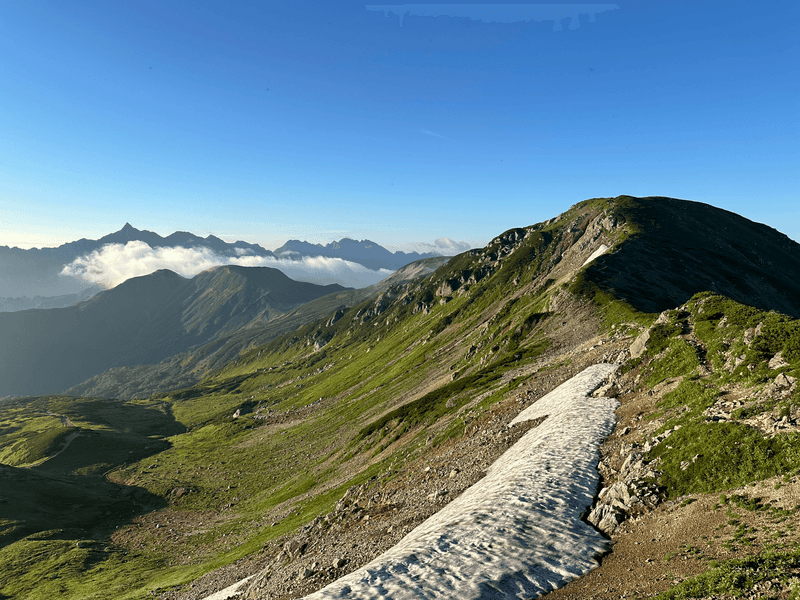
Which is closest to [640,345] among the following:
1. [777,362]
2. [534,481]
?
[777,362]

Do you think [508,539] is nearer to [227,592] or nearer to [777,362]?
[777,362]

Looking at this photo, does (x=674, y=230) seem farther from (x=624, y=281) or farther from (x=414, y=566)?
(x=414, y=566)

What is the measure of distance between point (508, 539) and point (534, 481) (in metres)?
6.68

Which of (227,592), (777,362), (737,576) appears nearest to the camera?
(737,576)

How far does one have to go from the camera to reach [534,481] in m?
28.4

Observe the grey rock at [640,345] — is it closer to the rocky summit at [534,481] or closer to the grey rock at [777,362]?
the rocky summit at [534,481]

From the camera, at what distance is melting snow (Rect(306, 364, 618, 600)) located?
20.0 metres

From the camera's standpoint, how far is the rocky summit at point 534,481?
770 inches

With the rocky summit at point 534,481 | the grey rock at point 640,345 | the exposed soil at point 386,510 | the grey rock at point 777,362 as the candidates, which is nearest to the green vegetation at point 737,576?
the rocky summit at point 534,481

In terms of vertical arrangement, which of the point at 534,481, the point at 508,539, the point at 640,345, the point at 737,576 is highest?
the point at 640,345

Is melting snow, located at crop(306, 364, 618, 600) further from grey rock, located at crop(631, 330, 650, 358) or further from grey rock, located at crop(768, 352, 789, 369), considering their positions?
grey rock, located at crop(631, 330, 650, 358)

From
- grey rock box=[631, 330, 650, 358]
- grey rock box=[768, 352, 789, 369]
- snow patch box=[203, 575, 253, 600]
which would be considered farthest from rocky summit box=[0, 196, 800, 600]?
snow patch box=[203, 575, 253, 600]

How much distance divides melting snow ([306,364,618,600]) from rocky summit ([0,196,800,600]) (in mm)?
162

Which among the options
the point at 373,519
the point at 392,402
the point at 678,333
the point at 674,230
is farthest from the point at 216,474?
the point at 674,230
